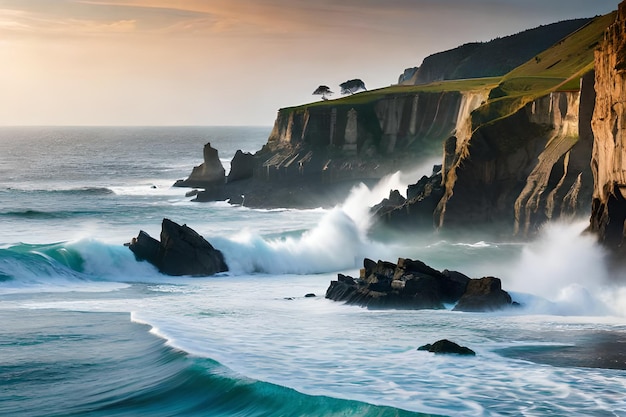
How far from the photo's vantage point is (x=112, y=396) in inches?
939

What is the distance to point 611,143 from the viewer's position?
44.2 meters

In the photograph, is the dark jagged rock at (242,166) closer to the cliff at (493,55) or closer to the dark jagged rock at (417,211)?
the dark jagged rock at (417,211)

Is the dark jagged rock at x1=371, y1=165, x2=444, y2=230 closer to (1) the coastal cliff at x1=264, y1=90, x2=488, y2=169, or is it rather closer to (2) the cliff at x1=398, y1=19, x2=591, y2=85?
(1) the coastal cliff at x1=264, y1=90, x2=488, y2=169

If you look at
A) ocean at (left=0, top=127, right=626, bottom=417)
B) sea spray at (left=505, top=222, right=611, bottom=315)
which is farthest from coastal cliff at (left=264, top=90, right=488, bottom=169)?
sea spray at (left=505, top=222, right=611, bottom=315)

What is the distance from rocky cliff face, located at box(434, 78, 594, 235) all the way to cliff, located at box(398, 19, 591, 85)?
8004cm

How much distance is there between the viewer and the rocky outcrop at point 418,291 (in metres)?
36.0

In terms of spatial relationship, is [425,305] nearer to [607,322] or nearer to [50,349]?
[607,322]

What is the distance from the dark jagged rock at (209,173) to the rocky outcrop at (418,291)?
184 feet

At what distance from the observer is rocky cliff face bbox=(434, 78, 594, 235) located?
5362 cm

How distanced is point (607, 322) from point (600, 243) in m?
11.7

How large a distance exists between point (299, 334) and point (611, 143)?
63.1ft

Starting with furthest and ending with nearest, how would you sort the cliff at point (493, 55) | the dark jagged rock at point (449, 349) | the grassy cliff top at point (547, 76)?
the cliff at point (493, 55), the grassy cliff top at point (547, 76), the dark jagged rock at point (449, 349)

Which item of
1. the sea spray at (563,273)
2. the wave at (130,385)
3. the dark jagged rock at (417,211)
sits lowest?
the wave at (130,385)

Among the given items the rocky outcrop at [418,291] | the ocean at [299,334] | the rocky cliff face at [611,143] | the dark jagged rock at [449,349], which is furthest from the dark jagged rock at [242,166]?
the dark jagged rock at [449,349]
